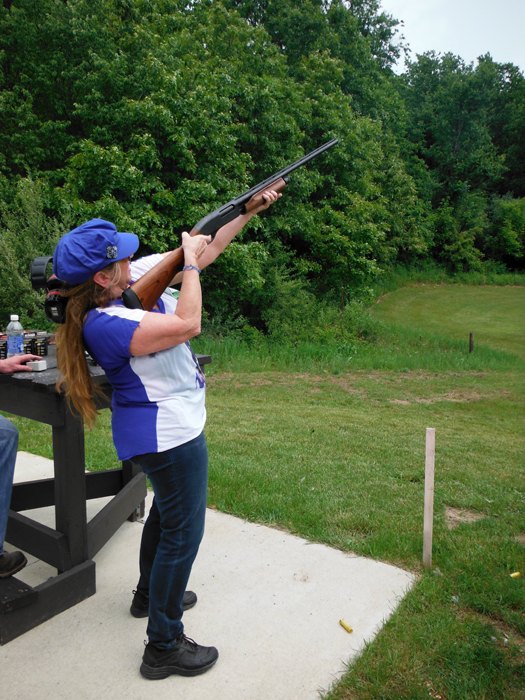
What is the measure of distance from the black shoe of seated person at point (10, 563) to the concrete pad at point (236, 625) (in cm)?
31

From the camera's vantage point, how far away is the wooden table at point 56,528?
8.54 ft

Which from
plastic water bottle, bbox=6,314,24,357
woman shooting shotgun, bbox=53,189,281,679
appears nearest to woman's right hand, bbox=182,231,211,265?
woman shooting shotgun, bbox=53,189,281,679

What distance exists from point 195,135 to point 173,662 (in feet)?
46.1

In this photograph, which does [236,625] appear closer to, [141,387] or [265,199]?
[141,387]

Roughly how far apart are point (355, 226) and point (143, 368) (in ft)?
58.5

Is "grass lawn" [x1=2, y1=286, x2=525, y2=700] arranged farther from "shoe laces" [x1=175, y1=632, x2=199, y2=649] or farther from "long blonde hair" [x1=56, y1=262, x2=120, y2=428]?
"long blonde hair" [x1=56, y1=262, x2=120, y2=428]

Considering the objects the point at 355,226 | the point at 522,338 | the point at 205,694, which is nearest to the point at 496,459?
the point at 205,694

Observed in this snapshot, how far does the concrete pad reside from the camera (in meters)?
2.27

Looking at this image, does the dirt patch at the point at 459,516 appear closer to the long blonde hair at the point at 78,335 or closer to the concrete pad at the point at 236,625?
the concrete pad at the point at 236,625

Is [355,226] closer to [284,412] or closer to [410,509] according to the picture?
[284,412]

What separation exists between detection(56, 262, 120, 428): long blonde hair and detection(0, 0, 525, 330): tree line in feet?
33.5

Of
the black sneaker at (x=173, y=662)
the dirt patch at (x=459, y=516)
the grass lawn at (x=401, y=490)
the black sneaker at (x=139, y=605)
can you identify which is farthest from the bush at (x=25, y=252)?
the black sneaker at (x=173, y=662)

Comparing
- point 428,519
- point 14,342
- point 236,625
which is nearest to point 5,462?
point 14,342

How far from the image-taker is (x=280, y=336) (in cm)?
1584
